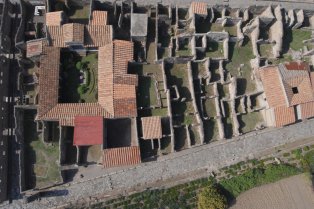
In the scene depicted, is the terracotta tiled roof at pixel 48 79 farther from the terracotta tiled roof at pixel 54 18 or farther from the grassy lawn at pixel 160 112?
the grassy lawn at pixel 160 112

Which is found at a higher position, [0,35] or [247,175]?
[0,35]

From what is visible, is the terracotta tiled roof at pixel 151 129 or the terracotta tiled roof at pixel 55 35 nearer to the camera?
the terracotta tiled roof at pixel 151 129

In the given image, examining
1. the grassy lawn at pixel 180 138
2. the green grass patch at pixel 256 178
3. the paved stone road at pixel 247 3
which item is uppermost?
the paved stone road at pixel 247 3

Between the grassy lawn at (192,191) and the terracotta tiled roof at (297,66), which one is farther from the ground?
the terracotta tiled roof at (297,66)

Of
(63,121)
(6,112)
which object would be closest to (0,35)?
(6,112)

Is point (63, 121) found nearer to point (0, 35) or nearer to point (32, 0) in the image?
point (0, 35)

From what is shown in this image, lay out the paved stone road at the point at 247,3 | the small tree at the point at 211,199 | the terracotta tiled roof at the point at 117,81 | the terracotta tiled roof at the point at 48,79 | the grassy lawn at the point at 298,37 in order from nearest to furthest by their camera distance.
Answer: the terracotta tiled roof at the point at 48,79 → the terracotta tiled roof at the point at 117,81 → the small tree at the point at 211,199 → the paved stone road at the point at 247,3 → the grassy lawn at the point at 298,37

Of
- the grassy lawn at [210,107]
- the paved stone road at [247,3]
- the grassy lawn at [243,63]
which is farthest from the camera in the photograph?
the paved stone road at [247,3]

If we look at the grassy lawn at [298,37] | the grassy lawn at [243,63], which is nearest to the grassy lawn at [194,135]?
the grassy lawn at [243,63]
